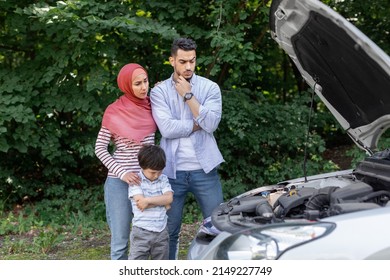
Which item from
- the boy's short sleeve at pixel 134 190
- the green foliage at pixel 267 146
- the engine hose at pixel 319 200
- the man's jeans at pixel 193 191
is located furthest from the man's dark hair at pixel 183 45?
the green foliage at pixel 267 146

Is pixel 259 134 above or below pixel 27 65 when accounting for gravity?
below

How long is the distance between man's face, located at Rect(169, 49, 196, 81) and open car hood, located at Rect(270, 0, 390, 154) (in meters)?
0.71

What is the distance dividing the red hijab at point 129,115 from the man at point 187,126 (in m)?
0.10

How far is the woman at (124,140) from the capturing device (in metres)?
4.64

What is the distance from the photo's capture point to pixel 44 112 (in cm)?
805

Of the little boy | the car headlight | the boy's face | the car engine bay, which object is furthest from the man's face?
the car headlight

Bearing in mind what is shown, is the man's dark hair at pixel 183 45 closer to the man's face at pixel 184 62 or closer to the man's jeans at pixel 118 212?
the man's face at pixel 184 62

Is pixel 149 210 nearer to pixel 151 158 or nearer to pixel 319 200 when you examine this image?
pixel 151 158

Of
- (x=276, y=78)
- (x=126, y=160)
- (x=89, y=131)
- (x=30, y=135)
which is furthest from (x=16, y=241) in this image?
(x=276, y=78)

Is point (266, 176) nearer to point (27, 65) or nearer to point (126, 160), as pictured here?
point (27, 65)

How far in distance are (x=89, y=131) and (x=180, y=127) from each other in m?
4.32

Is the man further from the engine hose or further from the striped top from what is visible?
the engine hose

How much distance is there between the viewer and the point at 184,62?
4762 millimetres

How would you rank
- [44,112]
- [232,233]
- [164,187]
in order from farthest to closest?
[44,112]
[164,187]
[232,233]
